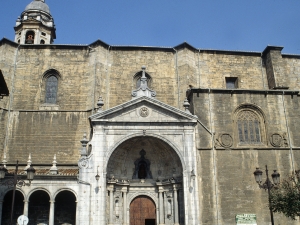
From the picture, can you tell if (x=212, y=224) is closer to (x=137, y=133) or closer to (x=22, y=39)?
(x=137, y=133)

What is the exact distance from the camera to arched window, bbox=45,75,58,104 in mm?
23578

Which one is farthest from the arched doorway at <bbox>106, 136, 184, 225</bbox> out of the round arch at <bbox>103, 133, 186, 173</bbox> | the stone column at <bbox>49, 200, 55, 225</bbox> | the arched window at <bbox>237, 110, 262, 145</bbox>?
the arched window at <bbox>237, 110, 262, 145</bbox>

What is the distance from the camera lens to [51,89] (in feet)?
78.4

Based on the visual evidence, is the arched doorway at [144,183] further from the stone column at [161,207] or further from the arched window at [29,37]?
the arched window at [29,37]

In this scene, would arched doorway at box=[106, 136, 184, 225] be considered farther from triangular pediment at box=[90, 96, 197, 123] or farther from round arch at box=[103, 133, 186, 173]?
triangular pediment at box=[90, 96, 197, 123]

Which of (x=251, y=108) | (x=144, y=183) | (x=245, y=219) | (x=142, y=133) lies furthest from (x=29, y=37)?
(x=245, y=219)

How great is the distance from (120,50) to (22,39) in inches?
497

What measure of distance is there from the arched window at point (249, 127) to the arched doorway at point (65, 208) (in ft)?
33.0

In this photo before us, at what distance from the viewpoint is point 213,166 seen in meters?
18.4

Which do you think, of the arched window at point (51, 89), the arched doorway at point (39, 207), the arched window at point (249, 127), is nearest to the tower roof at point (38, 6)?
the arched window at point (51, 89)

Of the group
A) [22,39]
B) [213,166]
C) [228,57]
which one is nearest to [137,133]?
[213,166]

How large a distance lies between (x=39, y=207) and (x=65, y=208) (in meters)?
1.39

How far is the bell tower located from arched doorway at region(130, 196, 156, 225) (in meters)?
19.6

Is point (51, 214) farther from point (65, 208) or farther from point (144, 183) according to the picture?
point (144, 183)
